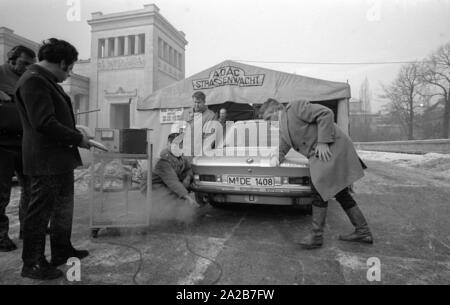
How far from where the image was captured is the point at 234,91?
22.6ft

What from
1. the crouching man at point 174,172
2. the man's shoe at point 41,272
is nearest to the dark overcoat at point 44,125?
the man's shoe at point 41,272

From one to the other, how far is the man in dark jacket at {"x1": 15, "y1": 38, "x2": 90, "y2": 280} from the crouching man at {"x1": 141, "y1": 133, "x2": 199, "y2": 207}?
4.65ft

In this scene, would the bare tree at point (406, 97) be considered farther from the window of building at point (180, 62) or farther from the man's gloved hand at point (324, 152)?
the man's gloved hand at point (324, 152)

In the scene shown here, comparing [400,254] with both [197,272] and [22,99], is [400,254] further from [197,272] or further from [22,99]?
[22,99]

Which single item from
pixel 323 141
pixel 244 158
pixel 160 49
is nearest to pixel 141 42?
pixel 160 49

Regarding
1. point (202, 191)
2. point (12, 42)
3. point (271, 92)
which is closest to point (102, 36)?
point (12, 42)

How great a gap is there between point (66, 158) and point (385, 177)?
9.62 meters

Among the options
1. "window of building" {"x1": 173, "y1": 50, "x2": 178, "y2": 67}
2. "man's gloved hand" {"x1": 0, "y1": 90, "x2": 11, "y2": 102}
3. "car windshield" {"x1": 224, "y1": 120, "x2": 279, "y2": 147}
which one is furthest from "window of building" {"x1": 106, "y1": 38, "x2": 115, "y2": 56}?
"man's gloved hand" {"x1": 0, "y1": 90, "x2": 11, "y2": 102}

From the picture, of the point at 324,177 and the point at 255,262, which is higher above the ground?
the point at 324,177

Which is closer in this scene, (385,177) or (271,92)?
(271,92)

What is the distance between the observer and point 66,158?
2529 mm

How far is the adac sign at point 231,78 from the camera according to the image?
6771 millimetres

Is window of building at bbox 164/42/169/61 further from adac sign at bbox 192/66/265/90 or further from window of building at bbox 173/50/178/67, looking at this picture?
adac sign at bbox 192/66/265/90

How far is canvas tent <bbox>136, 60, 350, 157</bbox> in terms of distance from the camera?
6.04m
